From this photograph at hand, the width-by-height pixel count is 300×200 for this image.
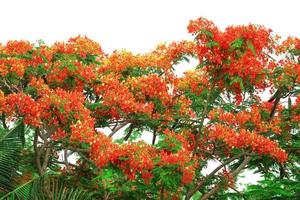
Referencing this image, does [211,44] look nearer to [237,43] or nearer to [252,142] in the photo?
[237,43]

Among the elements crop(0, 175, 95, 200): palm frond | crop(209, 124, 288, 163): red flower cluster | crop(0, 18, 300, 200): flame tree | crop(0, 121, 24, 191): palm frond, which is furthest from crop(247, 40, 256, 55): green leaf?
crop(0, 121, 24, 191): palm frond

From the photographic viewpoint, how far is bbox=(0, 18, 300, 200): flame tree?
10.6 metres

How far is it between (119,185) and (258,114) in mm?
3384

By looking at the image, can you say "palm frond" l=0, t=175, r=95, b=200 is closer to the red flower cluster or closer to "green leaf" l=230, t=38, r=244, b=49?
the red flower cluster

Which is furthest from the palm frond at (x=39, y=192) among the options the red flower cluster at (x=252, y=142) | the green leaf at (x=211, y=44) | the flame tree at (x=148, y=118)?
the green leaf at (x=211, y=44)

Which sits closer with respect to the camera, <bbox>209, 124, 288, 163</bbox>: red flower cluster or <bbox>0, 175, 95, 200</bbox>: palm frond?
<bbox>0, 175, 95, 200</bbox>: palm frond

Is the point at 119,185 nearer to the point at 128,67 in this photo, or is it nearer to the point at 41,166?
the point at 41,166

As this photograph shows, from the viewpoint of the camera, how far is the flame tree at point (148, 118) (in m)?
10.6

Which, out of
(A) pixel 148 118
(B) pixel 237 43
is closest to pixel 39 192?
(A) pixel 148 118

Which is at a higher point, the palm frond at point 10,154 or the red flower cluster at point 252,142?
the red flower cluster at point 252,142

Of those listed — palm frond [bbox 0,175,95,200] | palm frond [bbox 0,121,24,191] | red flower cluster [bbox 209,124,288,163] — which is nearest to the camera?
palm frond [bbox 0,175,95,200]

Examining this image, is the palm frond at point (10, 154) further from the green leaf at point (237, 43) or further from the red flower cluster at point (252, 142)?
the green leaf at point (237, 43)

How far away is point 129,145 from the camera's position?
402 inches

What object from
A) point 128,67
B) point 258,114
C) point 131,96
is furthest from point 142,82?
point 258,114
